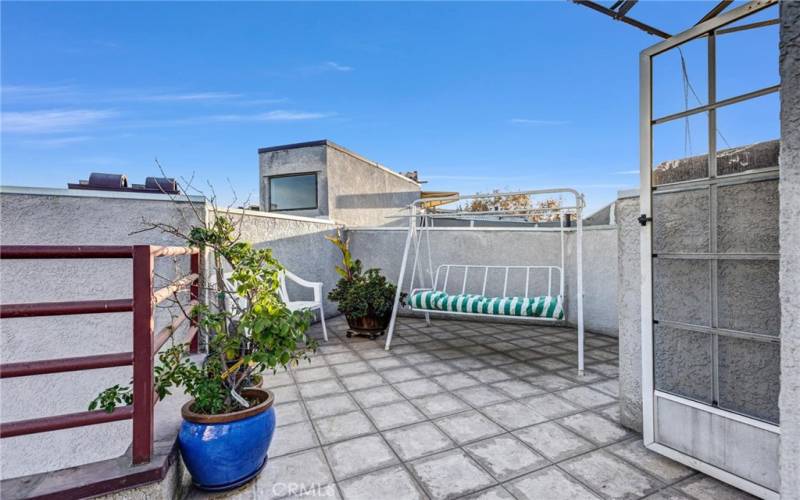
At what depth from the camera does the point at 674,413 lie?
188 cm

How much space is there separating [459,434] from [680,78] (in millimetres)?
2289

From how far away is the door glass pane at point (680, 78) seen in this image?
71.2 inches

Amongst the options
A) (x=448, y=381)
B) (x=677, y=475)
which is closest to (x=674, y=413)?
(x=677, y=475)

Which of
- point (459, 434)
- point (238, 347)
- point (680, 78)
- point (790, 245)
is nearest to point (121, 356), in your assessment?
point (238, 347)

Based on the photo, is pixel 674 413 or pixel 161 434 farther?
pixel 674 413

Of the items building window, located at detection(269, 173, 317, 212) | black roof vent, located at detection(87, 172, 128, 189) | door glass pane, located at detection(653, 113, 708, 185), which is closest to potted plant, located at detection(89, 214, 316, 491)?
door glass pane, located at detection(653, 113, 708, 185)

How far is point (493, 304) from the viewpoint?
3650mm

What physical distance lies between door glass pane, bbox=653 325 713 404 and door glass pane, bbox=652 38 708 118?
46.0 inches

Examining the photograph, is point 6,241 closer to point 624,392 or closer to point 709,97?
point 624,392

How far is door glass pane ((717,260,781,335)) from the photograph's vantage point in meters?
1.56

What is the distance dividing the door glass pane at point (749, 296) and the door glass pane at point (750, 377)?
8 cm

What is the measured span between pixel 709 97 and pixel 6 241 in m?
4.51

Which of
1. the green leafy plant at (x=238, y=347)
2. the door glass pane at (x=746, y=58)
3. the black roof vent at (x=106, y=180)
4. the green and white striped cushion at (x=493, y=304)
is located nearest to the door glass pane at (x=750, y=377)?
the door glass pane at (x=746, y=58)

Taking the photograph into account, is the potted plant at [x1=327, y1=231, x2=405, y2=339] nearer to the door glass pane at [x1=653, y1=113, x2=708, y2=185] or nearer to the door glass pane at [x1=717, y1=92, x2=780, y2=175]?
the door glass pane at [x1=653, y1=113, x2=708, y2=185]
